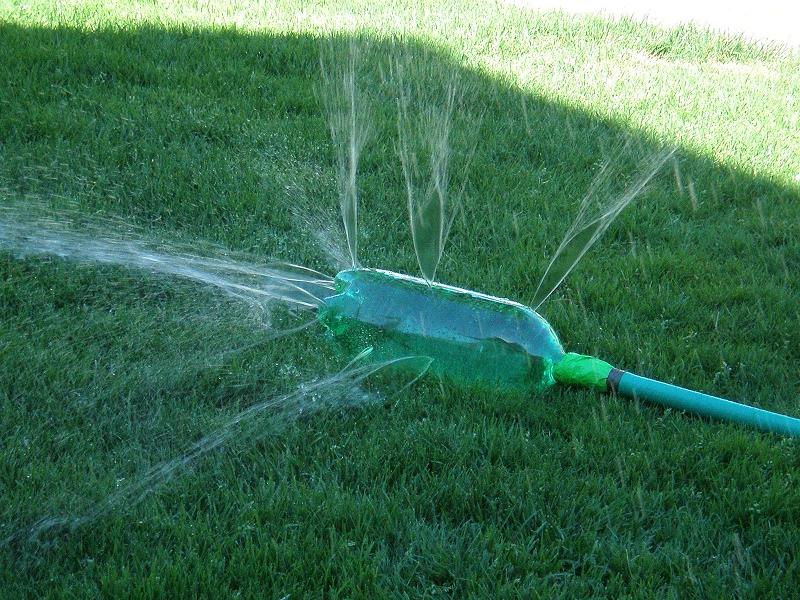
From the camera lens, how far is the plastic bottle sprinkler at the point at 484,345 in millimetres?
A: 2545

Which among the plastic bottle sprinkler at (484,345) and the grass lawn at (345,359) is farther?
the plastic bottle sprinkler at (484,345)

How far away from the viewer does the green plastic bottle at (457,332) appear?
2.58m

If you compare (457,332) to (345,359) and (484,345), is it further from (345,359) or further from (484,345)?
(345,359)

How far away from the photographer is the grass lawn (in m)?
2.02

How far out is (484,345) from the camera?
2576 millimetres

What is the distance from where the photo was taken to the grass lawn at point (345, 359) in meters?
2.02

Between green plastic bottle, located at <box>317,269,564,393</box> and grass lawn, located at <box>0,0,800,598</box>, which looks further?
green plastic bottle, located at <box>317,269,564,393</box>

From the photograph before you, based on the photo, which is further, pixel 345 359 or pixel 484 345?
pixel 345 359

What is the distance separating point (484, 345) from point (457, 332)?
0.07 m

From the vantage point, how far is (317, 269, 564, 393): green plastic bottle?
2576 mm

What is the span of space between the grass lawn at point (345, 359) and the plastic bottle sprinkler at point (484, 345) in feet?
0.20

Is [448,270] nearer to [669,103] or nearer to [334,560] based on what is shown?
[334,560]

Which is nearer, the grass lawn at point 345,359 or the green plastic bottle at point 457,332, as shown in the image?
the grass lawn at point 345,359

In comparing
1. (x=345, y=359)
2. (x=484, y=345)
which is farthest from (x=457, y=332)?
(x=345, y=359)
